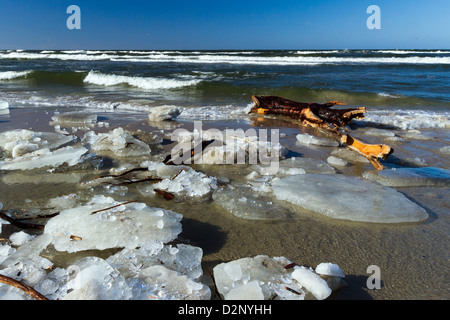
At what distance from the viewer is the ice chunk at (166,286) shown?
91 centimetres

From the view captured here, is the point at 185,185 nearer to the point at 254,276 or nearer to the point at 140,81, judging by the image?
the point at 254,276

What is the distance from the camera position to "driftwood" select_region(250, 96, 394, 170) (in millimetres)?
2439

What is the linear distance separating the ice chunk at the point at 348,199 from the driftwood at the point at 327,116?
65 cm

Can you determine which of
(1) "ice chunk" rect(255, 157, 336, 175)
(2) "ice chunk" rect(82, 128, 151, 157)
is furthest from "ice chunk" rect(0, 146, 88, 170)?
(1) "ice chunk" rect(255, 157, 336, 175)

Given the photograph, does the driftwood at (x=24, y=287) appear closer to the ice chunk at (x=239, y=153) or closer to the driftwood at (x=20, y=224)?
the driftwood at (x=20, y=224)

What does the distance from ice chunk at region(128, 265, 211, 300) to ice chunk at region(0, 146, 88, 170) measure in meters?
1.46

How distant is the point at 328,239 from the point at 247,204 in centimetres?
46

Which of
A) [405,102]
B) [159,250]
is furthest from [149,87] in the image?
[159,250]

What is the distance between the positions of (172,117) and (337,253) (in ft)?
10.9

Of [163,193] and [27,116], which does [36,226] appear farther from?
[27,116]

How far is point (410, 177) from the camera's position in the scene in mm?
1966

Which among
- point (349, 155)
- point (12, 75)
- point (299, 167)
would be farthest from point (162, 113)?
point (12, 75)

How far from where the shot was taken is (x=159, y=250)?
3.70 feet

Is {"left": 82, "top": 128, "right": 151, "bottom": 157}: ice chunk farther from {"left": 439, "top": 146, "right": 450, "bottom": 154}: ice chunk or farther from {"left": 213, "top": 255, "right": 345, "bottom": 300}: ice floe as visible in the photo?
{"left": 439, "top": 146, "right": 450, "bottom": 154}: ice chunk
